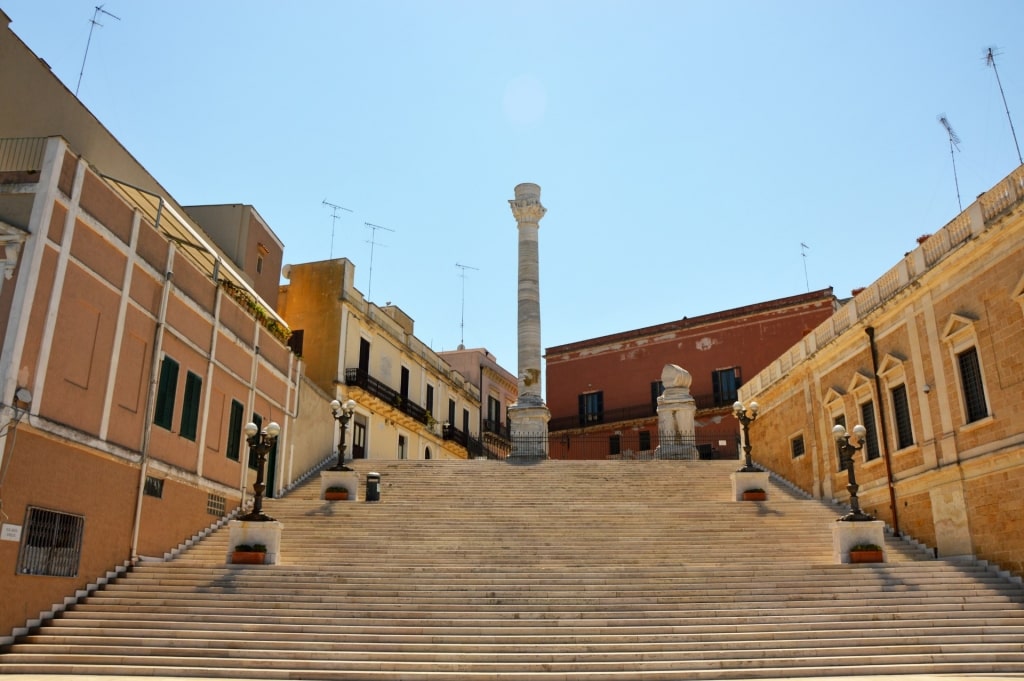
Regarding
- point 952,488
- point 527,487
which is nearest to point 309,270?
point 527,487

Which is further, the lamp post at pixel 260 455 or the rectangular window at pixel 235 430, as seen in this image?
the rectangular window at pixel 235 430

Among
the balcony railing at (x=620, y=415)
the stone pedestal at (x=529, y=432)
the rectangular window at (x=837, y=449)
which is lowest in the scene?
the rectangular window at (x=837, y=449)

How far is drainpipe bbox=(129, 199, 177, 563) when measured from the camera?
15.2 m

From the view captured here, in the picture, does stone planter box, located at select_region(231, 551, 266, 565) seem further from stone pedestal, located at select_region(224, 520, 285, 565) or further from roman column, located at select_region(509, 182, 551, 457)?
roman column, located at select_region(509, 182, 551, 457)

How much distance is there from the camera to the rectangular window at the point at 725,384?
39.0 metres

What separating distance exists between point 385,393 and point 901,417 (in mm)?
20528

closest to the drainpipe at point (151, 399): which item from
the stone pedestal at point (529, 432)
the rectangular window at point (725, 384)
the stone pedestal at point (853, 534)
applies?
the stone pedestal at point (853, 534)

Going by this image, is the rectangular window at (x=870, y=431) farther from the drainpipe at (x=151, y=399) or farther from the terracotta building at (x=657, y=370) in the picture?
the terracotta building at (x=657, y=370)

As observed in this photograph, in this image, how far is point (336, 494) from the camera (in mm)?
21062

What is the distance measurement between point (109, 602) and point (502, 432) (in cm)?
3507


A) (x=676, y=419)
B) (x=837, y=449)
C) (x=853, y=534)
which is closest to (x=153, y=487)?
(x=853, y=534)

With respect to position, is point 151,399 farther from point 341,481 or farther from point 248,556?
point 341,481

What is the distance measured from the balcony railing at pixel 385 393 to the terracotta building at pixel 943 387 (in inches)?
663

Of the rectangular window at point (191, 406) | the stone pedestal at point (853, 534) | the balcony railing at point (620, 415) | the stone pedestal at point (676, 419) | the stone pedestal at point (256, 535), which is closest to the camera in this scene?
the stone pedestal at point (256, 535)
